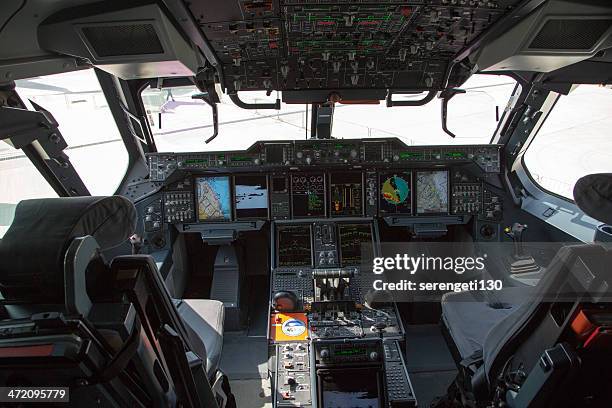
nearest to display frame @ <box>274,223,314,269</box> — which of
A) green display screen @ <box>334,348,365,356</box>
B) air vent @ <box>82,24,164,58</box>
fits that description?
green display screen @ <box>334,348,365,356</box>

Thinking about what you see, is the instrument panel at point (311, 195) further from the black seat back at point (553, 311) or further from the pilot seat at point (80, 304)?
the pilot seat at point (80, 304)

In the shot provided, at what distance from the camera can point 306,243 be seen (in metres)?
4.02

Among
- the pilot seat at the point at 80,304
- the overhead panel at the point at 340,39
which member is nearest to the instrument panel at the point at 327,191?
the overhead panel at the point at 340,39

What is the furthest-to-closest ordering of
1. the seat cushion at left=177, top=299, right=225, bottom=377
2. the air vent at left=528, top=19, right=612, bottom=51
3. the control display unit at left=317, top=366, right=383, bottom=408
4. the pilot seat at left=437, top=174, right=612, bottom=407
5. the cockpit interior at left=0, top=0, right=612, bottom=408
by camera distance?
the control display unit at left=317, top=366, right=383, bottom=408 → the seat cushion at left=177, top=299, right=225, bottom=377 → the air vent at left=528, top=19, right=612, bottom=51 → the pilot seat at left=437, top=174, right=612, bottom=407 → the cockpit interior at left=0, top=0, right=612, bottom=408

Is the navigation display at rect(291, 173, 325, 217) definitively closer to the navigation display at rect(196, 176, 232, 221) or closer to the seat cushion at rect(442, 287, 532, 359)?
the navigation display at rect(196, 176, 232, 221)

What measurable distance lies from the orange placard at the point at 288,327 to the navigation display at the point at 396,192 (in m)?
1.33

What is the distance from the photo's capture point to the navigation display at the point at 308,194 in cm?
411

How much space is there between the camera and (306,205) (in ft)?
13.6

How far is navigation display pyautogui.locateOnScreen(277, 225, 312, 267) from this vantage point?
3.94 m

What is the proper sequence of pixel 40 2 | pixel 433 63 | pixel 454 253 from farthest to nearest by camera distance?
1. pixel 454 253
2. pixel 433 63
3. pixel 40 2

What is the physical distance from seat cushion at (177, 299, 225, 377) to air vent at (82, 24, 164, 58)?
140 centimetres

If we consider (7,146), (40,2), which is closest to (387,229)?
(7,146)

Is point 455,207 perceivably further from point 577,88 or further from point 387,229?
point 577,88

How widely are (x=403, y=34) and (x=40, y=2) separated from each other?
5.99ft
